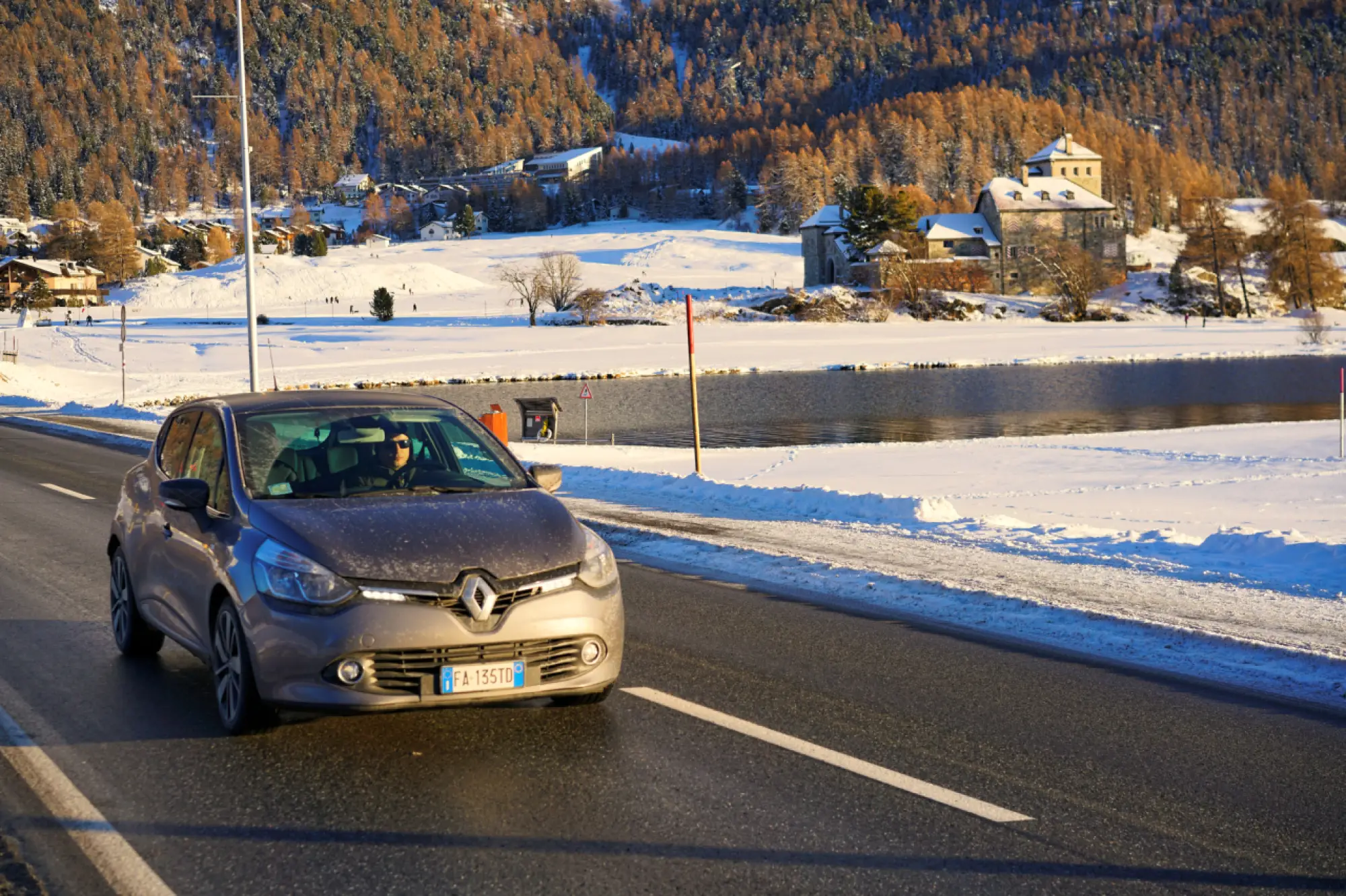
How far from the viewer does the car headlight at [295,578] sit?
19.9 feet

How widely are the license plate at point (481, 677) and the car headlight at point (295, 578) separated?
571mm

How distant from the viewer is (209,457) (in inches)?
300

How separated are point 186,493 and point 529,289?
12728 centimetres

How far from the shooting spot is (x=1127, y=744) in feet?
21.1

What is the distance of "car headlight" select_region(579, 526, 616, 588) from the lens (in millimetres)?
6520

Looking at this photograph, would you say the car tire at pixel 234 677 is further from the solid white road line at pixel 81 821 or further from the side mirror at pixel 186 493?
the solid white road line at pixel 81 821

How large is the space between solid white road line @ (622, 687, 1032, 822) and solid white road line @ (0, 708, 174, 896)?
9.23 feet

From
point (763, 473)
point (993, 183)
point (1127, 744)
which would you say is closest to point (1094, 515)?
point (763, 473)

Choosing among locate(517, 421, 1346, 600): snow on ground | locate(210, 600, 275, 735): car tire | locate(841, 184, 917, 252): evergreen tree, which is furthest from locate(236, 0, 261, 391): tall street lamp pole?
locate(841, 184, 917, 252): evergreen tree

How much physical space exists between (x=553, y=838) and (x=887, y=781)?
1.51 m

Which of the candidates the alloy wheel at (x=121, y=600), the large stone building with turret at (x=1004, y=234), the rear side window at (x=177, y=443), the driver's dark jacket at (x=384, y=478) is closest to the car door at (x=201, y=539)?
the rear side window at (x=177, y=443)

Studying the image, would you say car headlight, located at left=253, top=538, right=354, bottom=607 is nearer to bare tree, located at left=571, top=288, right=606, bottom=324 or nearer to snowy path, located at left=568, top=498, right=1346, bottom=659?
snowy path, located at left=568, top=498, right=1346, bottom=659

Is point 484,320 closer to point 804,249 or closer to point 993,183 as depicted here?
point 804,249

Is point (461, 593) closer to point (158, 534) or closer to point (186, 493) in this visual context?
point (186, 493)
